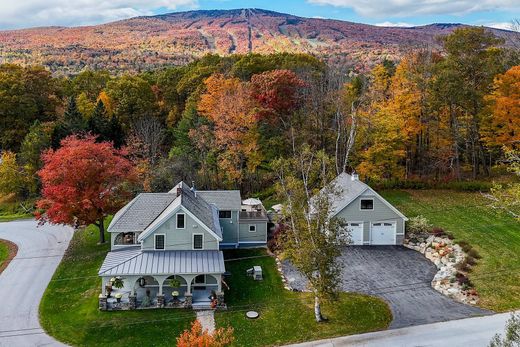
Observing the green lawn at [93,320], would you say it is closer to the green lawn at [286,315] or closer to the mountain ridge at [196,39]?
the green lawn at [286,315]

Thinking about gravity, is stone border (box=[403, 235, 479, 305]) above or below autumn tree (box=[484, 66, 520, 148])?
below

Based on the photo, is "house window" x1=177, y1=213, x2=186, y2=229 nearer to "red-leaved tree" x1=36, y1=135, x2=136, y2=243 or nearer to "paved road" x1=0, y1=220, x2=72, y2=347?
"red-leaved tree" x1=36, y1=135, x2=136, y2=243

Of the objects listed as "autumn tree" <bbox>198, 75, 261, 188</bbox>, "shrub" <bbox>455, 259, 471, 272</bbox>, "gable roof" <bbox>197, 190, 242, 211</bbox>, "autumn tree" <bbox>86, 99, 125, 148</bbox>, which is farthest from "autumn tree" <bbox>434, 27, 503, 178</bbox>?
"autumn tree" <bbox>86, 99, 125, 148</bbox>

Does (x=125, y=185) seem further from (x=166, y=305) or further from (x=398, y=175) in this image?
(x=398, y=175)

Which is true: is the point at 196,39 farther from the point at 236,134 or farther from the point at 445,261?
the point at 445,261

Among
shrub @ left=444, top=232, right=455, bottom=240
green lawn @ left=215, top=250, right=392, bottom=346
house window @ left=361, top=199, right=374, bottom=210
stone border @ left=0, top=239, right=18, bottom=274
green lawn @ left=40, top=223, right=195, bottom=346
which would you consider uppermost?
house window @ left=361, top=199, right=374, bottom=210

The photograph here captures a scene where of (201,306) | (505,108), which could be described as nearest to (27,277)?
(201,306)

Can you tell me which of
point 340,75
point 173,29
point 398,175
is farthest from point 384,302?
point 173,29
